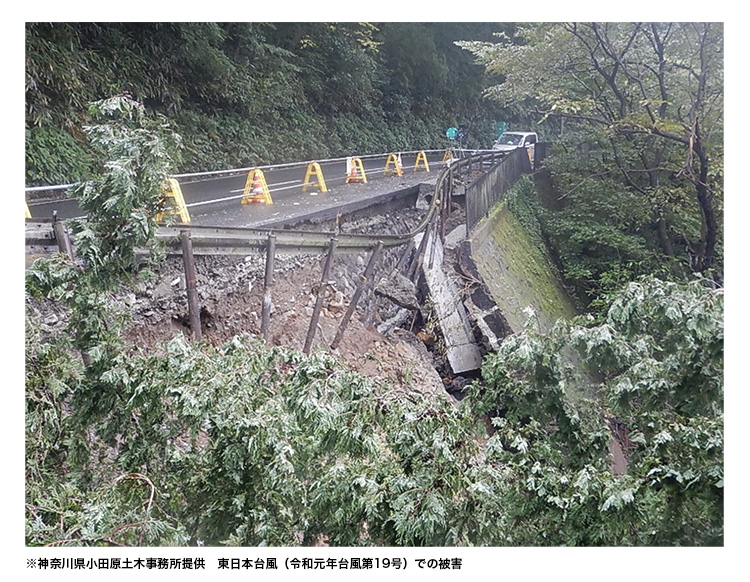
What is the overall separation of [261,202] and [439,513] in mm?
3172

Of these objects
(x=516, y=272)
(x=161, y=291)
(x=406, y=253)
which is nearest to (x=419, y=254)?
(x=406, y=253)

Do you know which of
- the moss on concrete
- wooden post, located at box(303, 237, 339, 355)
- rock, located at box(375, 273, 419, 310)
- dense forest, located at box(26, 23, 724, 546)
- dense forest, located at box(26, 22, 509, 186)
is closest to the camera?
dense forest, located at box(26, 23, 724, 546)

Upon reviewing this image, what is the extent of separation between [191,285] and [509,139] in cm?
265

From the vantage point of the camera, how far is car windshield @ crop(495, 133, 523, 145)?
14.5 feet

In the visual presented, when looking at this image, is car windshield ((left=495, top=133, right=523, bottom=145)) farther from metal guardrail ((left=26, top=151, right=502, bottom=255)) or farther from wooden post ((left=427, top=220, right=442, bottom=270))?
wooden post ((left=427, top=220, right=442, bottom=270))

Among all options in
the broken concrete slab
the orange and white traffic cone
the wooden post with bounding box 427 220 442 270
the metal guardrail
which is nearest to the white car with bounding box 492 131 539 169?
the metal guardrail

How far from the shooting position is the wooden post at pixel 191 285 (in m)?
3.51

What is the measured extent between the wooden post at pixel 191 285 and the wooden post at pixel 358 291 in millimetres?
921

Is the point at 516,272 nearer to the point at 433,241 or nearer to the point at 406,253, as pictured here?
the point at 433,241

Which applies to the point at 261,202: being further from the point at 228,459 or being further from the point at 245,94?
the point at 228,459

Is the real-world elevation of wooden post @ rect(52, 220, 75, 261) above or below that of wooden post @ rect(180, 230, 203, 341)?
above

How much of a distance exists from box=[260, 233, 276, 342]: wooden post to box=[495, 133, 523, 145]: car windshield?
192 cm

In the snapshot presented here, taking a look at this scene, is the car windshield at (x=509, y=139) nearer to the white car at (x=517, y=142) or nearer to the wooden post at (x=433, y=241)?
the white car at (x=517, y=142)

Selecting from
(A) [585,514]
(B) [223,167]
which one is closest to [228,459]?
(A) [585,514]
